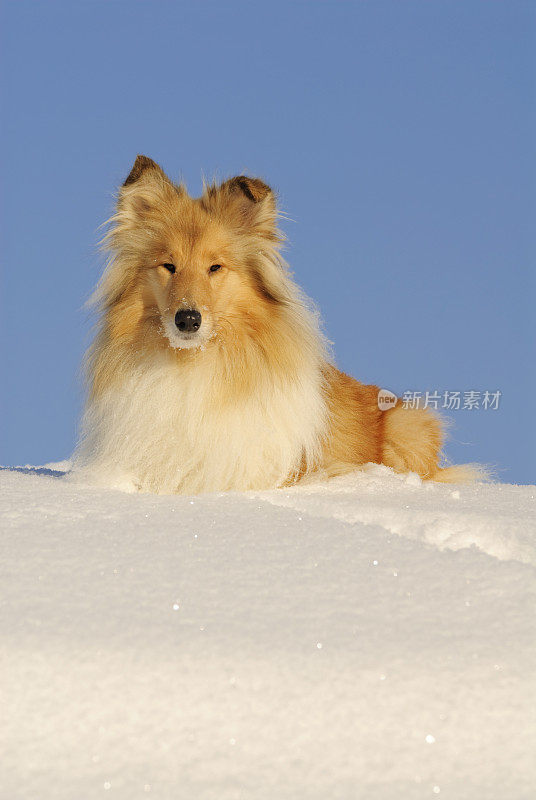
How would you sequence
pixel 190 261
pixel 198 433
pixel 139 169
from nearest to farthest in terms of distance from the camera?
pixel 190 261, pixel 198 433, pixel 139 169

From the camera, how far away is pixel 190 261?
470 cm

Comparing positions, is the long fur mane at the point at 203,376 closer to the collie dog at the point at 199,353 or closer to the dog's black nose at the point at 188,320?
the collie dog at the point at 199,353

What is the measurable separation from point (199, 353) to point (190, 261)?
1.67 ft

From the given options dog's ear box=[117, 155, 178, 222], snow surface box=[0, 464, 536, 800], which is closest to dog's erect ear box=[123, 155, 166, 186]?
dog's ear box=[117, 155, 178, 222]

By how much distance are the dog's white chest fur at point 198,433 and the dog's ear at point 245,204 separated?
921 mm

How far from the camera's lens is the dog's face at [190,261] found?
461 centimetres

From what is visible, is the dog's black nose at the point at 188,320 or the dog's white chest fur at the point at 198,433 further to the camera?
the dog's white chest fur at the point at 198,433

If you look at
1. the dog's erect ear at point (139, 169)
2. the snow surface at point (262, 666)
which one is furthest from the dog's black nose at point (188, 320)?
the snow surface at point (262, 666)

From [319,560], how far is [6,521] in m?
1.34

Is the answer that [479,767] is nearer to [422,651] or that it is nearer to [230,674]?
[422,651]

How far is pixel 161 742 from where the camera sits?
2.25 m

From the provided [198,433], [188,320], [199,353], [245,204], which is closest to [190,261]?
[188,320]

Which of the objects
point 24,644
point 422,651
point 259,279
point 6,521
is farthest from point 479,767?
point 259,279

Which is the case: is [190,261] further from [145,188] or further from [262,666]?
[262,666]
